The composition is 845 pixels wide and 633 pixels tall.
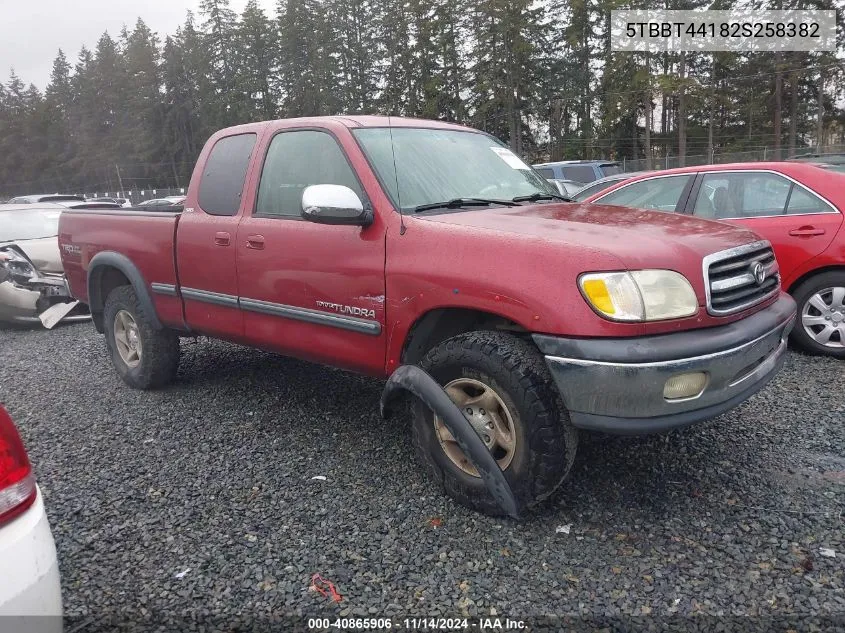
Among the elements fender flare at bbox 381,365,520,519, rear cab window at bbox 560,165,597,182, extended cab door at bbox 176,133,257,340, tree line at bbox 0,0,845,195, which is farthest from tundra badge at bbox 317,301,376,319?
tree line at bbox 0,0,845,195

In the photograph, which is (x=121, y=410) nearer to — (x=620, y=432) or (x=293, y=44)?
(x=620, y=432)

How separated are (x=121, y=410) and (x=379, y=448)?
6.76 ft

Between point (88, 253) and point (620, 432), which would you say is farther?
point (88, 253)

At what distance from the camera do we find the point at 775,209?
16.9 feet

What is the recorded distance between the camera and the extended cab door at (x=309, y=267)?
3.28 meters

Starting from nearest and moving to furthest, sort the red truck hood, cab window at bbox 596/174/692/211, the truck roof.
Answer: the red truck hood
the truck roof
cab window at bbox 596/174/692/211

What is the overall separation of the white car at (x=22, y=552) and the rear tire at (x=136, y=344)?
2995 millimetres

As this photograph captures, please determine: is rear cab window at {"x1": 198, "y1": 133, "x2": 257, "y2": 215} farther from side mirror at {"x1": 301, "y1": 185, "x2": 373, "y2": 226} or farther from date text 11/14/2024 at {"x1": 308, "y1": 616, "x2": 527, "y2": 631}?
date text 11/14/2024 at {"x1": 308, "y1": 616, "x2": 527, "y2": 631}

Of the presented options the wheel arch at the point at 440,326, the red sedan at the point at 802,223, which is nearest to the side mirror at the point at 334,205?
the wheel arch at the point at 440,326

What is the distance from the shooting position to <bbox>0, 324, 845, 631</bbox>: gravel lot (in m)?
2.39

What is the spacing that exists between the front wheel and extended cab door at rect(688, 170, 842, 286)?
3.16 metres

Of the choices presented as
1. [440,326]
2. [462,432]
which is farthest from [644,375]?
[440,326]

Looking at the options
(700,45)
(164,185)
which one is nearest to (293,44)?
→ (164,185)

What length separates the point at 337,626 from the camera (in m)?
2.30
